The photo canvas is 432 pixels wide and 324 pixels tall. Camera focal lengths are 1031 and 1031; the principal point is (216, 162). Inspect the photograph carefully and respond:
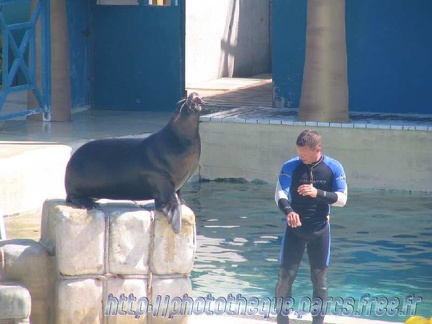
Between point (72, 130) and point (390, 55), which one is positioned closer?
point (72, 130)

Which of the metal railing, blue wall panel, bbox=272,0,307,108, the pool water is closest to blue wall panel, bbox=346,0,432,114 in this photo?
blue wall panel, bbox=272,0,307,108

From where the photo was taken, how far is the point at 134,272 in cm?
656

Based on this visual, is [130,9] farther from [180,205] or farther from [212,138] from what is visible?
[180,205]

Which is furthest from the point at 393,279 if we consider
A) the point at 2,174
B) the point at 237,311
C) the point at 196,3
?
the point at 196,3

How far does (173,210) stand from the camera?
652 centimetres

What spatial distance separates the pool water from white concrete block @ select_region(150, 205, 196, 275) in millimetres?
2276

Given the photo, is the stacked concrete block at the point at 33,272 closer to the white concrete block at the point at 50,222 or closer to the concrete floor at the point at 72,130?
the white concrete block at the point at 50,222

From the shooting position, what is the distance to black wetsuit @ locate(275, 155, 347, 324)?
7.02 metres

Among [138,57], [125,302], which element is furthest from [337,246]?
[138,57]

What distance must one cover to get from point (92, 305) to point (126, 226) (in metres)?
0.54

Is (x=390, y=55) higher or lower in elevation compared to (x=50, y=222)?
higher

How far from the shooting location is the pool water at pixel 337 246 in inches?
359

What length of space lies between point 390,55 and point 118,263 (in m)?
9.65

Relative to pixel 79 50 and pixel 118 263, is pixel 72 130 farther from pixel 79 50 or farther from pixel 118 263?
pixel 118 263
